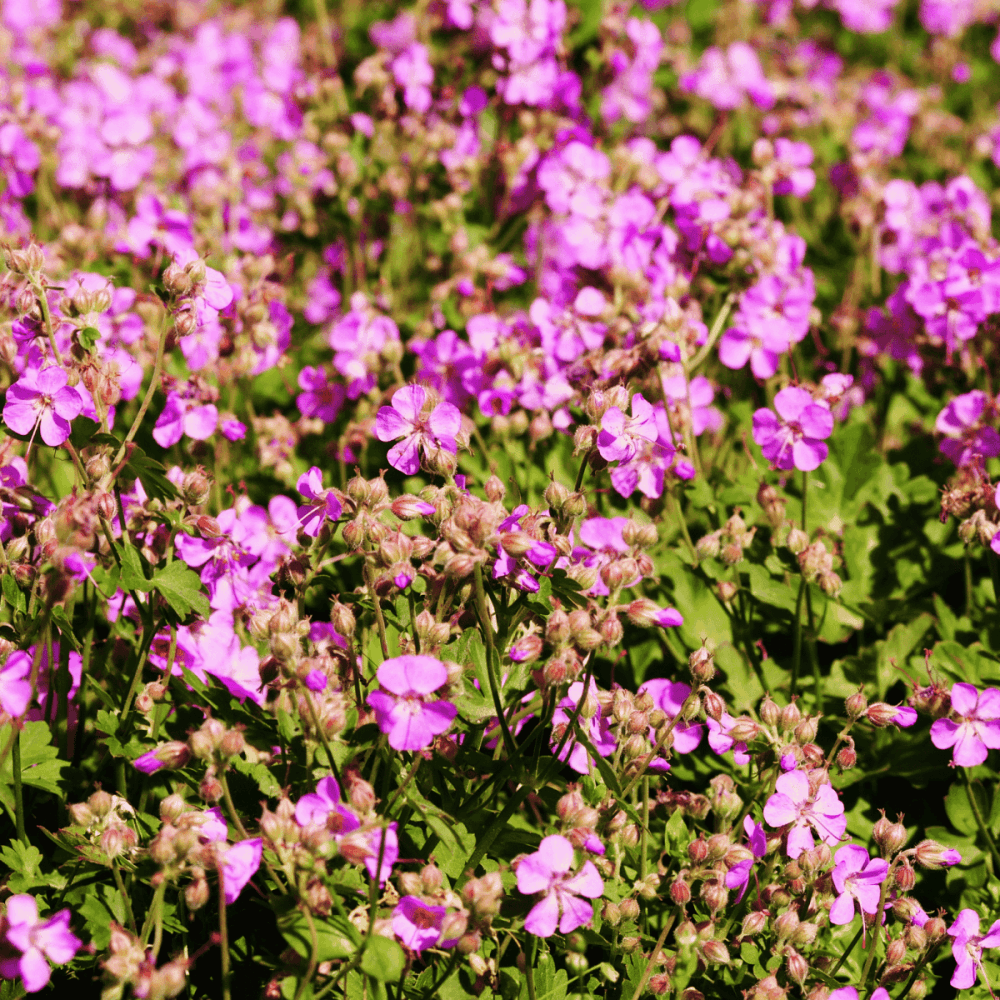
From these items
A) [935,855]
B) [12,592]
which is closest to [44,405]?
[12,592]

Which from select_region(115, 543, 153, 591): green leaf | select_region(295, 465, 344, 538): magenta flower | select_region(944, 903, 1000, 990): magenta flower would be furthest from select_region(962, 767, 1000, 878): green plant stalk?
select_region(115, 543, 153, 591): green leaf

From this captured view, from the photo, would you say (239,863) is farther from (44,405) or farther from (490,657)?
(44,405)

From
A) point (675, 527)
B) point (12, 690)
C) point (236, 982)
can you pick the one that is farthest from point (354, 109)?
point (236, 982)

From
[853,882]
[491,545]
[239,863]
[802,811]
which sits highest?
[491,545]

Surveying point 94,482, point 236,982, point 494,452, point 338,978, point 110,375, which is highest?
point 110,375

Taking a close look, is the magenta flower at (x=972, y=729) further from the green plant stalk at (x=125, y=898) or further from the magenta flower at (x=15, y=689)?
the magenta flower at (x=15, y=689)

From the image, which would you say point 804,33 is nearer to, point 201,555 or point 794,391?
point 794,391
